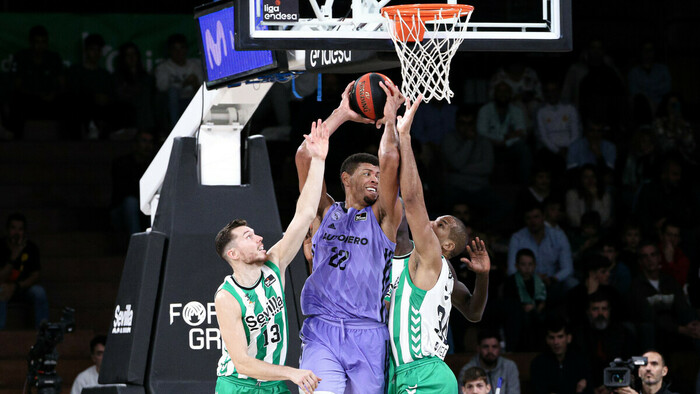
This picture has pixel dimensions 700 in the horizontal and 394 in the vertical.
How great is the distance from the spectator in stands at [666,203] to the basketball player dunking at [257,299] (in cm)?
763

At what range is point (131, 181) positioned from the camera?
13.0m

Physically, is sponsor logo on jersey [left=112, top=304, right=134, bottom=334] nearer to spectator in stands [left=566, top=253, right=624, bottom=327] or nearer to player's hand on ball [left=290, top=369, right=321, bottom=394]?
player's hand on ball [left=290, top=369, right=321, bottom=394]

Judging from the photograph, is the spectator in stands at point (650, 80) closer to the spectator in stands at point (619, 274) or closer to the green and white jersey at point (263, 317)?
the spectator in stands at point (619, 274)

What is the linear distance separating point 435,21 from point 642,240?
742cm

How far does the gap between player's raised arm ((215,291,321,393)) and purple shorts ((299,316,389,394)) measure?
1.17ft

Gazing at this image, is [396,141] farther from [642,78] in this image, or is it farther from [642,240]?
[642,78]

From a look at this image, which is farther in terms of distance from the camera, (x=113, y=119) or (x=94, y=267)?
(x=113, y=119)

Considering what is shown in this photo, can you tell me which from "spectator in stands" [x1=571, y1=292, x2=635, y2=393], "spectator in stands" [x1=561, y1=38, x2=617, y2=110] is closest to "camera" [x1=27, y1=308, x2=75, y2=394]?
"spectator in stands" [x1=571, y1=292, x2=635, y2=393]

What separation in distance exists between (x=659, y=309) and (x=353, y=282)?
611 cm

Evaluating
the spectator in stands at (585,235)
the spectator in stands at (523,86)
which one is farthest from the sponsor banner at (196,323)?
the spectator in stands at (523,86)

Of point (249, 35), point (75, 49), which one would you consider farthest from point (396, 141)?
point (75, 49)

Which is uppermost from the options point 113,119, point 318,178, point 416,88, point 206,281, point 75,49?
point 75,49

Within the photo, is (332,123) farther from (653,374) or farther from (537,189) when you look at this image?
(537,189)

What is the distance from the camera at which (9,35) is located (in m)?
15.0
